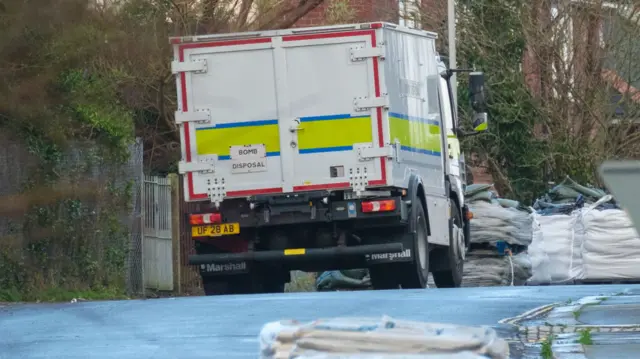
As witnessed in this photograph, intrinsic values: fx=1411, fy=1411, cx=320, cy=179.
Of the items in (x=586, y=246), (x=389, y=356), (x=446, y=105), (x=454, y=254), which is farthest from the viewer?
(x=586, y=246)

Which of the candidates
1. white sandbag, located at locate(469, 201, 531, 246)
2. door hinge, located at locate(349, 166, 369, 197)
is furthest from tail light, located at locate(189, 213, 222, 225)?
white sandbag, located at locate(469, 201, 531, 246)

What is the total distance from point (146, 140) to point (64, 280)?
671 centimetres

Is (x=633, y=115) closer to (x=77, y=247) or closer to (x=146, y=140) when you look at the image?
(x=146, y=140)

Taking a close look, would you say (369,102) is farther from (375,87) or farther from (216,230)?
(216,230)

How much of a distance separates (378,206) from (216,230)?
5.99ft

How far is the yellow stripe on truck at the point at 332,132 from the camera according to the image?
15.2m

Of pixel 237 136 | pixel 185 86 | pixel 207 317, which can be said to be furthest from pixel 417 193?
pixel 207 317

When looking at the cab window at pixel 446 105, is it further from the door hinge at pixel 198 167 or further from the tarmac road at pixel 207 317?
the tarmac road at pixel 207 317

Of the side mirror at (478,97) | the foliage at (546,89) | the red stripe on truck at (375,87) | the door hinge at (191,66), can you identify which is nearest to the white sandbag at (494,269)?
the side mirror at (478,97)

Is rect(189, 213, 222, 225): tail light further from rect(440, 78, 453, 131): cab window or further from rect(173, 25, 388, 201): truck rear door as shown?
rect(440, 78, 453, 131): cab window

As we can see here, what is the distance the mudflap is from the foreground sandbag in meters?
10.4

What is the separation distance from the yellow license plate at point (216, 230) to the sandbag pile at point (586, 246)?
7.55m

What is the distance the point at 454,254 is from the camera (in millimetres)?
17938

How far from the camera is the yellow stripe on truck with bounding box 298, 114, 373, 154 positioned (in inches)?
598
